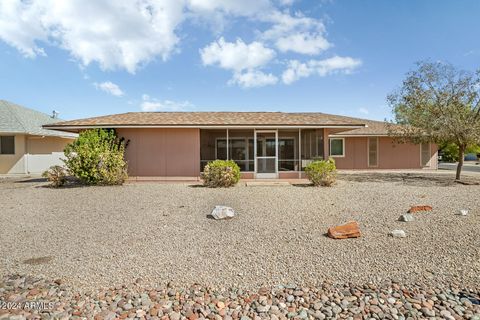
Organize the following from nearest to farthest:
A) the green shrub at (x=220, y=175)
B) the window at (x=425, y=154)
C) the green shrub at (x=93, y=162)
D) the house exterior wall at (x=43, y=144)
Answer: the green shrub at (x=220, y=175) → the green shrub at (x=93, y=162) → the house exterior wall at (x=43, y=144) → the window at (x=425, y=154)

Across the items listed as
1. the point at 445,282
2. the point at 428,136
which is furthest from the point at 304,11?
the point at 445,282

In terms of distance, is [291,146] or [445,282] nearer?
[445,282]

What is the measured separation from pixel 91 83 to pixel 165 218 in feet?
44.2

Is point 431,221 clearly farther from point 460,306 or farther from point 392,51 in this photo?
point 392,51

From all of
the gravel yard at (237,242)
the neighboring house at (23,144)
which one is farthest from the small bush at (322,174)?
the neighboring house at (23,144)

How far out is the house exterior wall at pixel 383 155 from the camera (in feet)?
66.5

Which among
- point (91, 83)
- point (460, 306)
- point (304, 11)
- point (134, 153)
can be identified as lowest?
point (460, 306)

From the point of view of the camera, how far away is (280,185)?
464 inches

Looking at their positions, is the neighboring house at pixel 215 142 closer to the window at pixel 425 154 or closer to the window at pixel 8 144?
the window at pixel 8 144

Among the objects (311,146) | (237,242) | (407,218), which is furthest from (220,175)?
(407,218)

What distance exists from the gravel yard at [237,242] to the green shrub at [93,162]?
2.79 meters

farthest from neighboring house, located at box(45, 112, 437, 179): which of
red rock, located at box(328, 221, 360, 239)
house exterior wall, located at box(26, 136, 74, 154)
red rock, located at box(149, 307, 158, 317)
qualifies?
red rock, located at box(149, 307, 158, 317)

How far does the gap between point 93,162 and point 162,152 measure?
10.3 ft

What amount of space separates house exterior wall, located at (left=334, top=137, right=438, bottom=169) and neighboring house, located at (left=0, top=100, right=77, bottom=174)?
20755 millimetres
